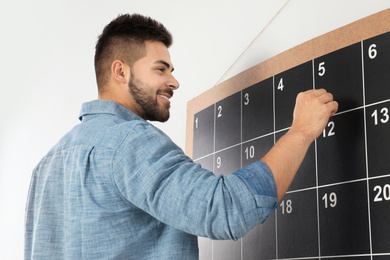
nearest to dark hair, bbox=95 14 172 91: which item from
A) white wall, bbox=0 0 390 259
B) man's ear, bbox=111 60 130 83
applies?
man's ear, bbox=111 60 130 83

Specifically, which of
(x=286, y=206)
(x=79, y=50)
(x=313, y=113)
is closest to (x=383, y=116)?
(x=313, y=113)

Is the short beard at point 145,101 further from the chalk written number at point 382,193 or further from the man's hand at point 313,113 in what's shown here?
the chalk written number at point 382,193

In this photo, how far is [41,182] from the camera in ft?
3.98

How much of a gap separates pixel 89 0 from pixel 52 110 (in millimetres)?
564

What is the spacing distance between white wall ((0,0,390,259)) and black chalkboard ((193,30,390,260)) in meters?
0.12

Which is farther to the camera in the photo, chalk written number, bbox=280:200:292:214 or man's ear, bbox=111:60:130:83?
man's ear, bbox=111:60:130:83

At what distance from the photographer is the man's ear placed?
4.30 ft

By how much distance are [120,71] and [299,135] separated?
0.50m

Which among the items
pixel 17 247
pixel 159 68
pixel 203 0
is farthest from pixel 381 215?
pixel 17 247

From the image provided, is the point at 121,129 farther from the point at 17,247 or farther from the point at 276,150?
the point at 17,247

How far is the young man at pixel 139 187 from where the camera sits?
36.9 inches

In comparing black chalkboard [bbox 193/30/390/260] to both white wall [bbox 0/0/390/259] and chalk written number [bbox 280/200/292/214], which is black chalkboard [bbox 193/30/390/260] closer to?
chalk written number [bbox 280/200/292/214]

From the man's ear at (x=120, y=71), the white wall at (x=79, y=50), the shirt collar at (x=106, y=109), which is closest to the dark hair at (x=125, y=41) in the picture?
the man's ear at (x=120, y=71)

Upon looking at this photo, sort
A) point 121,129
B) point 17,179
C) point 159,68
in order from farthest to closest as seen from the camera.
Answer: point 17,179 < point 159,68 < point 121,129
